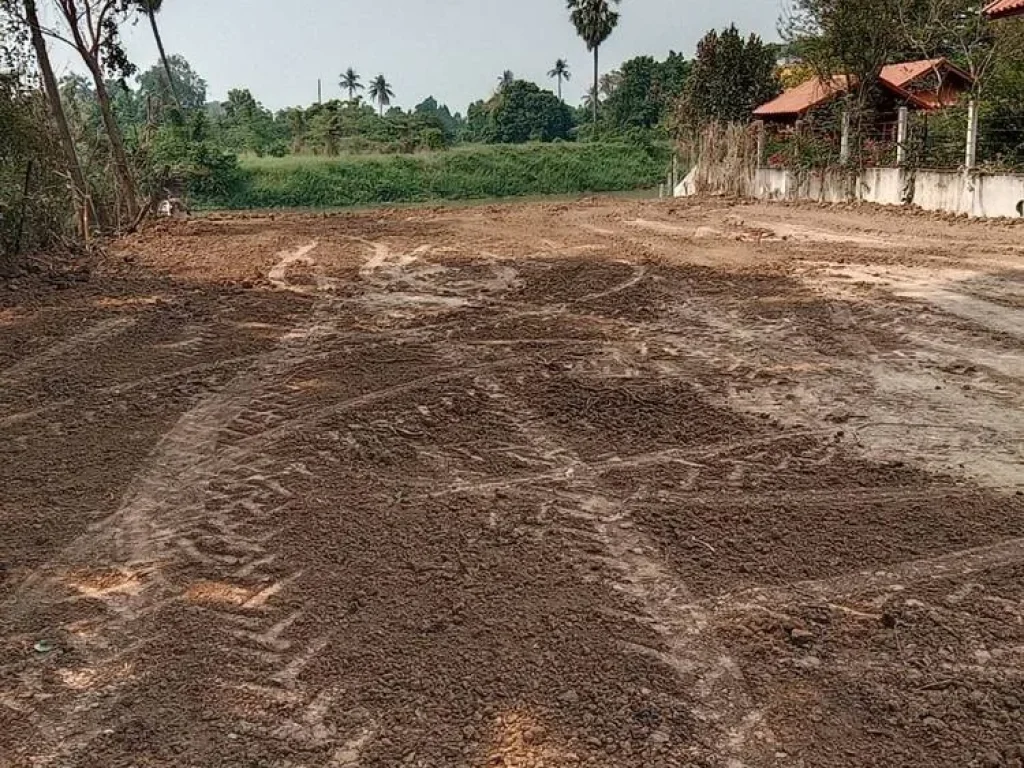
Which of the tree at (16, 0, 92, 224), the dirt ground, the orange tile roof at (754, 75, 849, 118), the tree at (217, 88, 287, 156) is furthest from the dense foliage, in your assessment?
the tree at (217, 88, 287, 156)

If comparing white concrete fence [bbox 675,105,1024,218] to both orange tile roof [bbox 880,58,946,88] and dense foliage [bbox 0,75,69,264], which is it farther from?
dense foliage [bbox 0,75,69,264]

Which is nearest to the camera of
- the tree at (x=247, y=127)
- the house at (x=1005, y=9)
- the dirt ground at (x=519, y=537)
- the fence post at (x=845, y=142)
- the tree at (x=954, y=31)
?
the dirt ground at (x=519, y=537)

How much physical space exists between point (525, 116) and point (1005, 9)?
53591 millimetres

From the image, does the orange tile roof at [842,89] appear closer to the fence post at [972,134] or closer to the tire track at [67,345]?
the fence post at [972,134]

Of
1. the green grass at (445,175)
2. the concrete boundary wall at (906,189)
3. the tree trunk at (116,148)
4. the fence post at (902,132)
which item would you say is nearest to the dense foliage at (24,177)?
the tree trunk at (116,148)

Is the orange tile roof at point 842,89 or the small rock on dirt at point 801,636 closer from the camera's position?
the small rock on dirt at point 801,636

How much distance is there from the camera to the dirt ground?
2.68 metres

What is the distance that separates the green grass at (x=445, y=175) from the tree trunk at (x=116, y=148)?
23732mm

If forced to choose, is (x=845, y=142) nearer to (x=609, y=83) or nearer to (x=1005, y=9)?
(x=1005, y=9)

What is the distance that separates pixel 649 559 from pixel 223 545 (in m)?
1.81

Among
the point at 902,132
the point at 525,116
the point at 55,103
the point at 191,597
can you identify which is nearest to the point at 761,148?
the point at 902,132

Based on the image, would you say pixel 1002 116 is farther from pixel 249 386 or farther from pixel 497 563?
pixel 497 563

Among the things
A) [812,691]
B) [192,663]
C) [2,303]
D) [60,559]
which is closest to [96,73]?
[2,303]

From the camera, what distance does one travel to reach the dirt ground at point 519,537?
268cm
